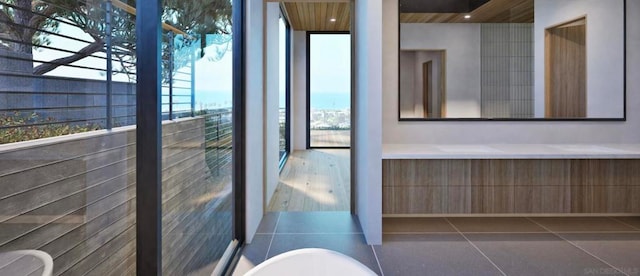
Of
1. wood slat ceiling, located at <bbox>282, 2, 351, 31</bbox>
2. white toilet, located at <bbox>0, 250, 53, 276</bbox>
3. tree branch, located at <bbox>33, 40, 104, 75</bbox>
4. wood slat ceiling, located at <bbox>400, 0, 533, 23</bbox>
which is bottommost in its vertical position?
white toilet, located at <bbox>0, 250, 53, 276</bbox>

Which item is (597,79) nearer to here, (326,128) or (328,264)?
(328,264)

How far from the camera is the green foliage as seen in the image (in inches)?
29.0

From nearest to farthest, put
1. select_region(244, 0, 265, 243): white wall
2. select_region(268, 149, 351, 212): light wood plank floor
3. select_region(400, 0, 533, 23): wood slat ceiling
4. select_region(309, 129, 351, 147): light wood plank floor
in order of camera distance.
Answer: select_region(244, 0, 265, 243): white wall
select_region(400, 0, 533, 23): wood slat ceiling
select_region(268, 149, 351, 212): light wood plank floor
select_region(309, 129, 351, 147): light wood plank floor

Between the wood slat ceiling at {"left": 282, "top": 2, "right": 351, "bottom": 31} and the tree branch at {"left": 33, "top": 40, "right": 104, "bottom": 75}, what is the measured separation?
5005 mm

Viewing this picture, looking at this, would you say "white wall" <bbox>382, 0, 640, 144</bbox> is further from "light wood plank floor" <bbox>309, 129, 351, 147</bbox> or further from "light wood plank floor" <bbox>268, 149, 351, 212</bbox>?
"light wood plank floor" <bbox>309, 129, 351, 147</bbox>

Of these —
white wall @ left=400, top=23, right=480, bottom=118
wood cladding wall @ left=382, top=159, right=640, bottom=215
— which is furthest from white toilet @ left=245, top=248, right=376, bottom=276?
white wall @ left=400, top=23, right=480, bottom=118

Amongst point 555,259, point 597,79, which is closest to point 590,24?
point 597,79

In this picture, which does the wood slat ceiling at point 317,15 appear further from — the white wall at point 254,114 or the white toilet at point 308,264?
the white toilet at point 308,264

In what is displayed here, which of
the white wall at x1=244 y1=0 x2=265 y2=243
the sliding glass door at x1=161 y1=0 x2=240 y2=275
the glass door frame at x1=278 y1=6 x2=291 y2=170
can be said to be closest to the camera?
the sliding glass door at x1=161 y1=0 x2=240 y2=275

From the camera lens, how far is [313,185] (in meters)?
4.89

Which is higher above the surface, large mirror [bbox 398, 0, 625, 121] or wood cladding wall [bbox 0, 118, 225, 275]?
large mirror [bbox 398, 0, 625, 121]

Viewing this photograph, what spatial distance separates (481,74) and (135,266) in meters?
3.34

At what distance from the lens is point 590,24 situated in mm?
3619

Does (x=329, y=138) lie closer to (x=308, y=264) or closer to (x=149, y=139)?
(x=149, y=139)
